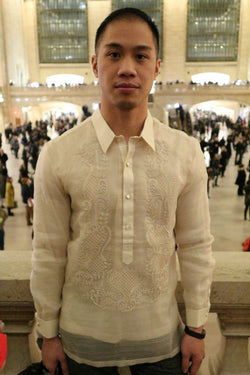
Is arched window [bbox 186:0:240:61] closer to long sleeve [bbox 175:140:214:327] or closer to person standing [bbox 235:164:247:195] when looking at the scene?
person standing [bbox 235:164:247:195]

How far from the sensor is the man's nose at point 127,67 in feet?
4.04

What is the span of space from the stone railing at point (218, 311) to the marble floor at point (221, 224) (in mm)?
5912

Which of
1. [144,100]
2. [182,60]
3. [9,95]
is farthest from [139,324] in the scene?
[182,60]

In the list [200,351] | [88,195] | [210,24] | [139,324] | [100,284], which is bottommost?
[200,351]

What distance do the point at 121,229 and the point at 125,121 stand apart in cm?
37

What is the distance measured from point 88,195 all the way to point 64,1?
42203mm

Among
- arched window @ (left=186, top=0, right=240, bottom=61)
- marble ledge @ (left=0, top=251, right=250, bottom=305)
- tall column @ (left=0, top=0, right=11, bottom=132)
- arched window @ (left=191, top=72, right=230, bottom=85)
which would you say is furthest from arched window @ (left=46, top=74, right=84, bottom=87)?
marble ledge @ (left=0, top=251, right=250, bottom=305)

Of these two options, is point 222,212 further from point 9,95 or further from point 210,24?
point 210,24

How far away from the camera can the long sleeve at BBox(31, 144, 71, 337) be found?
4.26ft

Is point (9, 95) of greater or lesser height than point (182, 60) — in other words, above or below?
below

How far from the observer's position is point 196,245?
1395 mm

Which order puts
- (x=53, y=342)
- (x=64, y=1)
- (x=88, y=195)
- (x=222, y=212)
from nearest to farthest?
1. (x=88, y=195)
2. (x=53, y=342)
3. (x=222, y=212)
4. (x=64, y=1)

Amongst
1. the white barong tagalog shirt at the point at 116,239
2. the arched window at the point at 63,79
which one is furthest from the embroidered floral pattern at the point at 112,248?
the arched window at the point at 63,79

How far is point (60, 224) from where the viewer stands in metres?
1.34
